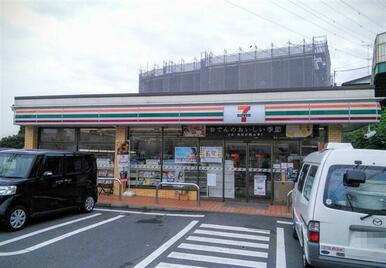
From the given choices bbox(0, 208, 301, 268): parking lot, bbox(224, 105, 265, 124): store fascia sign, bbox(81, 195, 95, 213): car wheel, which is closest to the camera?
bbox(0, 208, 301, 268): parking lot

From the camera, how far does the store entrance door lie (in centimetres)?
1317

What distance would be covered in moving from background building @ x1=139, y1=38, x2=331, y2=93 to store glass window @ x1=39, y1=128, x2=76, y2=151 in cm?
2458

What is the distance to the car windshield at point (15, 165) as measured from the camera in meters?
8.89

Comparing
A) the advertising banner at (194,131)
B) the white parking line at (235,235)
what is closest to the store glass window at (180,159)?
the advertising banner at (194,131)

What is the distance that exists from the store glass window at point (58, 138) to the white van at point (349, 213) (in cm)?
1223

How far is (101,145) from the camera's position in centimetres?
1509

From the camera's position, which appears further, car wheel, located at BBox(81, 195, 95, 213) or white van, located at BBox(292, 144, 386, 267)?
car wheel, located at BBox(81, 195, 95, 213)

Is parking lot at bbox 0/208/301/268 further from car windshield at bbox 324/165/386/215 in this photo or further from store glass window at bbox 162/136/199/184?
store glass window at bbox 162/136/199/184

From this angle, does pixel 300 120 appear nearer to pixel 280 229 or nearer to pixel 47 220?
pixel 280 229

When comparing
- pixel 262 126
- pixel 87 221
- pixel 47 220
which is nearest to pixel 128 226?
pixel 87 221

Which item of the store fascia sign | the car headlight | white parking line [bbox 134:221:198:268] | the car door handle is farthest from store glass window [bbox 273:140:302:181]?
the car headlight

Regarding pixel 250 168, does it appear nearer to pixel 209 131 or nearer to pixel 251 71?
pixel 209 131

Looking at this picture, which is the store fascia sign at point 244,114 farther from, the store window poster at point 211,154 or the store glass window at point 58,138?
the store glass window at point 58,138

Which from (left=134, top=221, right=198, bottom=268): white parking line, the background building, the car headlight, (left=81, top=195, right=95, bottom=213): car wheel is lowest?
(left=134, top=221, right=198, bottom=268): white parking line
